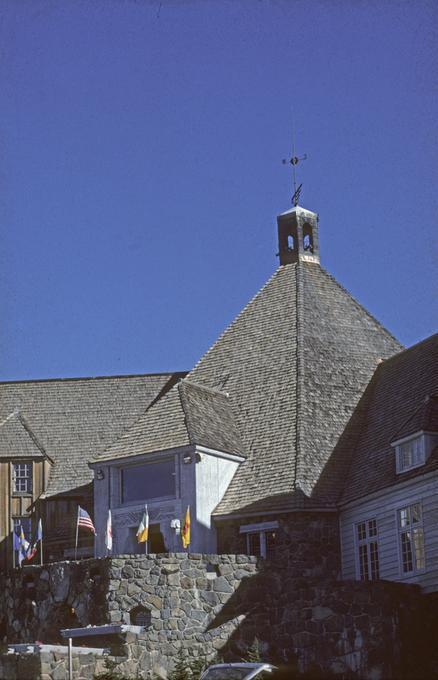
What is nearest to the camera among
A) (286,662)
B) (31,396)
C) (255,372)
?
(286,662)

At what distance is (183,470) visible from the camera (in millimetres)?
44219

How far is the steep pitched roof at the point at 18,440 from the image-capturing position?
50.8 meters

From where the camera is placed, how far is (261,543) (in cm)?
4278

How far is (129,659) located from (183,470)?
9331mm

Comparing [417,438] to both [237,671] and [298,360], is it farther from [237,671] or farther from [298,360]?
[237,671]

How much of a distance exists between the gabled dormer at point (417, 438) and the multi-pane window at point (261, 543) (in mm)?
4697

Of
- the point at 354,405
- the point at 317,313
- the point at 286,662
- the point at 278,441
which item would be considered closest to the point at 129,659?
the point at 286,662

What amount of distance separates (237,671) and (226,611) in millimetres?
8885

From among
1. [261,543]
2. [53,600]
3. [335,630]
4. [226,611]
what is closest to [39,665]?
[226,611]

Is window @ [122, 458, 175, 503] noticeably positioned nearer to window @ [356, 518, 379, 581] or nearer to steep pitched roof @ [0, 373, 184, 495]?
steep pitched roof @ [0, 373, 184, 495]

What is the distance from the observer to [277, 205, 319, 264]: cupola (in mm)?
54406

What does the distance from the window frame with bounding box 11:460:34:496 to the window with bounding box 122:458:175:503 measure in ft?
19.7

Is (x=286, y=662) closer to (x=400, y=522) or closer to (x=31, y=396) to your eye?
(x=400, y=522)

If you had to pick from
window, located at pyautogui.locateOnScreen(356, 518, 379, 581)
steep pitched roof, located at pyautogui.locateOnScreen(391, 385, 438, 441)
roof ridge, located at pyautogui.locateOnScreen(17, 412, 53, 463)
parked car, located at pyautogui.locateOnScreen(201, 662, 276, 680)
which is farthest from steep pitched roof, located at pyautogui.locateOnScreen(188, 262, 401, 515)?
parked car, located at pyautogui.locateOnScreen(201, 662, 276, 680)
